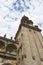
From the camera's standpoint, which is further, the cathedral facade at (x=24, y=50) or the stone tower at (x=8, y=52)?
the stone tower at (x=8, y=52)

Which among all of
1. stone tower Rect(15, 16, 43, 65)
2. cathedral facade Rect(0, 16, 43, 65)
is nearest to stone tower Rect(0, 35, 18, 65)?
cathedral facade Rect(0, 16, 43, 65)

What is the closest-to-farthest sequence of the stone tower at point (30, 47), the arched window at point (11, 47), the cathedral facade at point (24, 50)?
the stone tower at point (30, 47), the cathedral facade at point (24, 50), the arched window at point (11, 47)

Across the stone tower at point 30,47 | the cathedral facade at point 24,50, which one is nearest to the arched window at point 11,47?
A: the cathedral facade at point 24,50

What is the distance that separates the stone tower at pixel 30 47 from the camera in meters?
19.7

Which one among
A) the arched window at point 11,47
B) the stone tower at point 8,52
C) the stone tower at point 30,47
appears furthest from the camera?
the arched window at point 11,47

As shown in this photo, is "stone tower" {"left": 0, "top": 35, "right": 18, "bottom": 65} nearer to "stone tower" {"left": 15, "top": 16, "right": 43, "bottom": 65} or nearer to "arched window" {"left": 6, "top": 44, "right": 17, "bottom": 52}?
"arched window" {"left": 6, "top": 44, "right": 17, "bottom": 52}

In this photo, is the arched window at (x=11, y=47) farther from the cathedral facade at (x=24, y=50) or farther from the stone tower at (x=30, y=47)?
the stone tower at (x=30, y=47)

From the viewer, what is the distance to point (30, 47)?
74.4 ft

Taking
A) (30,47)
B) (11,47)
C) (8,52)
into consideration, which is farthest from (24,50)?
(11,47)

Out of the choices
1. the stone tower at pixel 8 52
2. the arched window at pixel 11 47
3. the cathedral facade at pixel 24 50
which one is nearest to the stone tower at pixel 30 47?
the cathedral facade at pixel 24 50

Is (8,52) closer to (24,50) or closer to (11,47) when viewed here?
(11,47)

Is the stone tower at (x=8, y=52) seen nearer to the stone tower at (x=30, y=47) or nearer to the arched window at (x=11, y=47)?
the arched window at (x=11, y=47)

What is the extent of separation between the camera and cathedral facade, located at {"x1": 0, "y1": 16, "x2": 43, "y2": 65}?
20.0m

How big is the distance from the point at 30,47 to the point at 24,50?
5.57 feet
